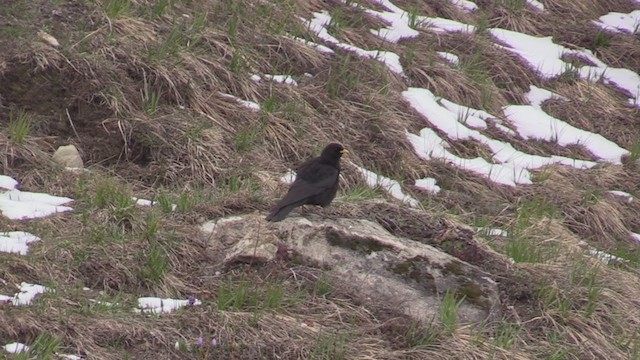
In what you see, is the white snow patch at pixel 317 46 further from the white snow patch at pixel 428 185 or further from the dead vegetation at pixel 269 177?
the white snow patch at pixel 428 185

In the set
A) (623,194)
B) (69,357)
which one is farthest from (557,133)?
(69,357)

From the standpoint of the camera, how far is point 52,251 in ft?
19.2

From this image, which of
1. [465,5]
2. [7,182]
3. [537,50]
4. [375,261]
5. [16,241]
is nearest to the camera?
[16,241]

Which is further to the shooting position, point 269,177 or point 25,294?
point 269,177

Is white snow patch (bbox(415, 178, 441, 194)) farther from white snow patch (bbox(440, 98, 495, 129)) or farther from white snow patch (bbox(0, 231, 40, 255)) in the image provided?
white snow patch (bbox(0, 231, 40, 255))

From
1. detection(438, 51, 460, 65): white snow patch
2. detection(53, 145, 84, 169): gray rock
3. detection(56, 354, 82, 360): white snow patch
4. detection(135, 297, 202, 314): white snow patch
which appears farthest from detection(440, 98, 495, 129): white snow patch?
detection(56, 354, 82, 360): white snow patch

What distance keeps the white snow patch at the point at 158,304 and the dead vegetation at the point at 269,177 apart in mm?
110

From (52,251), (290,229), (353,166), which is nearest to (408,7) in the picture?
(353,166)

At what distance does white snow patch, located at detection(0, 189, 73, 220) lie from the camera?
6.38 m

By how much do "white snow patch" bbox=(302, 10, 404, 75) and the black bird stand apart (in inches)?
106

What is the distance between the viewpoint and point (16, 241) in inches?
235

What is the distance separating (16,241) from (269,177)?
210 centimetres

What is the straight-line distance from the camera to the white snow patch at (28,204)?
638 cm

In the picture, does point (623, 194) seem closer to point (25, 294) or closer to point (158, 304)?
point (158, 304)
